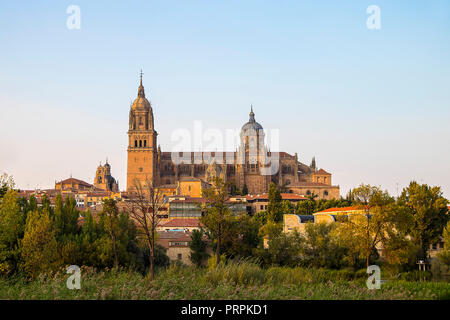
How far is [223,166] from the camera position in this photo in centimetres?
10825

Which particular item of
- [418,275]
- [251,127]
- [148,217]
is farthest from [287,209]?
[251,127]

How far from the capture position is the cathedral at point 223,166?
346ft

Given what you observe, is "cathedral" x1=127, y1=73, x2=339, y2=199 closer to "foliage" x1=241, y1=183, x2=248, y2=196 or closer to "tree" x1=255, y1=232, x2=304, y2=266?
"foliage" x1=241, y1=183, x2=248, y2=196

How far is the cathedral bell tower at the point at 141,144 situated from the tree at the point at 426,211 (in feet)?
208

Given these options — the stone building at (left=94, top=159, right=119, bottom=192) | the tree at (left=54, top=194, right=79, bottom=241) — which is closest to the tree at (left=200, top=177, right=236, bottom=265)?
the tree at (left=54, top=194, right=79, bottom=241)

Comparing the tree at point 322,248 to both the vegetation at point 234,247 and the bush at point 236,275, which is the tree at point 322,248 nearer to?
the vegetation at point 234,247

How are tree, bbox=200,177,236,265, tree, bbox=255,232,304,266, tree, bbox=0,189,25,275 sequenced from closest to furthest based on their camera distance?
tree, bbox=0,189,25,275 → tree, bbox=200,177,236,265 → tree, bbox=255,232,304,266

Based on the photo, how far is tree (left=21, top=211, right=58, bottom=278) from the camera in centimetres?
2811

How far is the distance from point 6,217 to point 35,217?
79.4 inches

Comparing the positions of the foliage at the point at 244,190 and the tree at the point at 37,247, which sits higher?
the foliage at the point at 244,190

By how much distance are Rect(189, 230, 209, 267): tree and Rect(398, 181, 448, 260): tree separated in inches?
641

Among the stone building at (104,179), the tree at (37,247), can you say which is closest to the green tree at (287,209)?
the tree at (37,247)
